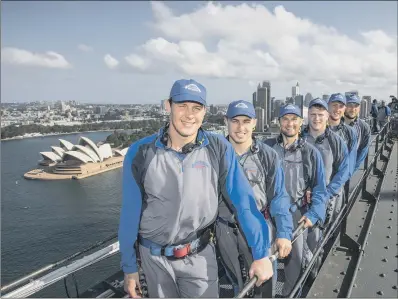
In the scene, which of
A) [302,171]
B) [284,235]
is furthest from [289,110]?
[284,235]

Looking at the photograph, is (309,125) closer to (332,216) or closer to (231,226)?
(332,216)

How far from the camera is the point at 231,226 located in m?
2.19

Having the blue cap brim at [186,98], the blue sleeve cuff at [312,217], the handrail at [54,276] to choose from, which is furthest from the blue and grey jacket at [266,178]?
the handrail at [54,276]

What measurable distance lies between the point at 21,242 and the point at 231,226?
24356 millimetres

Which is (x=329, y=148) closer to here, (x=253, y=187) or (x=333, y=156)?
(x=333, y=156)

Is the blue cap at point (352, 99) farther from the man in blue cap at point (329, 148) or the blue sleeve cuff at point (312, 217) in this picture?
the blue sleeve cuff at point (312, 217)

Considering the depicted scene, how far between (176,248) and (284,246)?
2.36ft

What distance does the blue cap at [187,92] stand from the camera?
1701mm

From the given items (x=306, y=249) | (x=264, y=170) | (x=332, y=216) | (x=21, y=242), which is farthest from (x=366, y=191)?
(x=21, y=242)

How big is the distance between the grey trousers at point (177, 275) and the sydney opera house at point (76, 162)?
4376cm

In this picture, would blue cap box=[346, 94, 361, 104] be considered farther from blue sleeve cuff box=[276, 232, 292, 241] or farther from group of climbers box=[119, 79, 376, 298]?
group of climbers box=[119, 79, 376, 298]

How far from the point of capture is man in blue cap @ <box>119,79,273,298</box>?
1667mm

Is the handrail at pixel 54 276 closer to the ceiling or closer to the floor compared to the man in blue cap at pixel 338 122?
closer to the floor

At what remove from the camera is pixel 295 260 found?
8.89 ft
